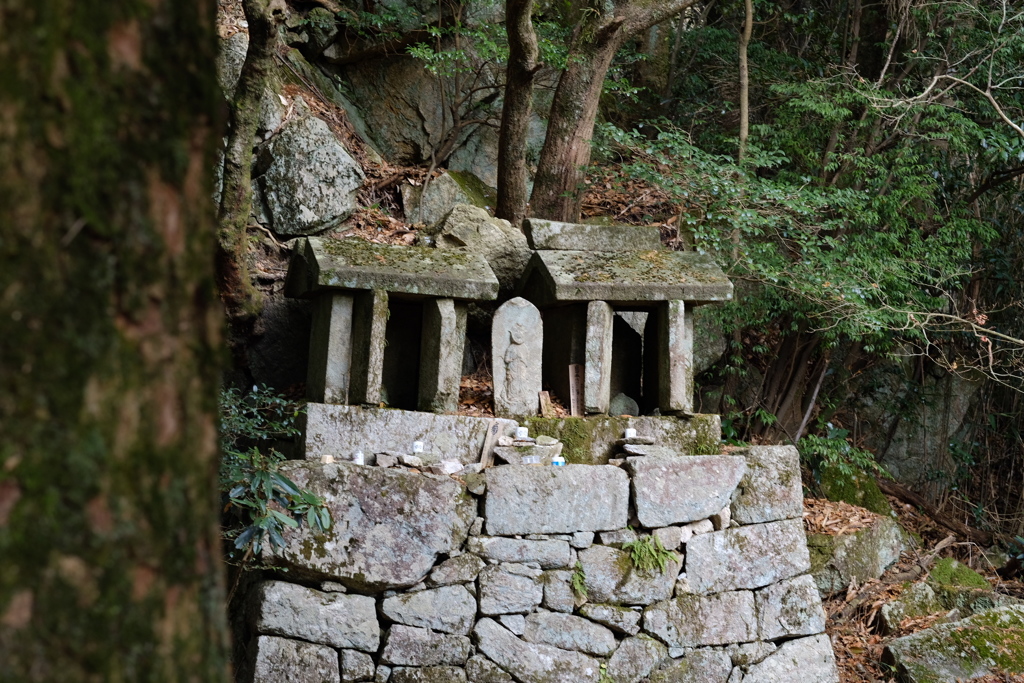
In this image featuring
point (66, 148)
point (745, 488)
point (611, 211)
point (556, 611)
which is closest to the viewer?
point (66, 148)

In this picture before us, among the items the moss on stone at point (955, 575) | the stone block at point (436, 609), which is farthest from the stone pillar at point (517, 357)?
the moss on stone at point (955, 575)

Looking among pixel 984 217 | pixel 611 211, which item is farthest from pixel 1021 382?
pixel 611 211

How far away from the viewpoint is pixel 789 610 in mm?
5145

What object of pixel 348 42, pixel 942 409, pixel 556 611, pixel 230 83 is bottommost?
pixel 556 611

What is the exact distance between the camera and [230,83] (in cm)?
695

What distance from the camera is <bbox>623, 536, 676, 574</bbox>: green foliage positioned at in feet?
15.9

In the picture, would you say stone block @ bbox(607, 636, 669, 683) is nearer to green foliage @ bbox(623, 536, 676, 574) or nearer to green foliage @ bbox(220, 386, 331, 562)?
green foliage @ bbox(623, 536, 676, 574)

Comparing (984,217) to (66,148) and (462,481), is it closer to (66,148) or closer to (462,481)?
(462,481)

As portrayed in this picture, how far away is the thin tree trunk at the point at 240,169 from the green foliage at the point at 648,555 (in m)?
2.79

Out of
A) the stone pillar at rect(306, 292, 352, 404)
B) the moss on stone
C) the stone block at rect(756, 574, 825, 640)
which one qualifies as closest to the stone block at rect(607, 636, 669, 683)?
the stone block at rect(756, 574, 825, 640)

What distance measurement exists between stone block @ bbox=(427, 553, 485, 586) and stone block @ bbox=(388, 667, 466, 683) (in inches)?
16.4

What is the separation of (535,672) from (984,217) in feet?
22.0

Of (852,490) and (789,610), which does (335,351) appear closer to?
(789,610)

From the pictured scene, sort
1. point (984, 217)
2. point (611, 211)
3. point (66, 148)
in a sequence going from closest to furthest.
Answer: point (66, 148)
point (611, 211)
point (984, 217)
